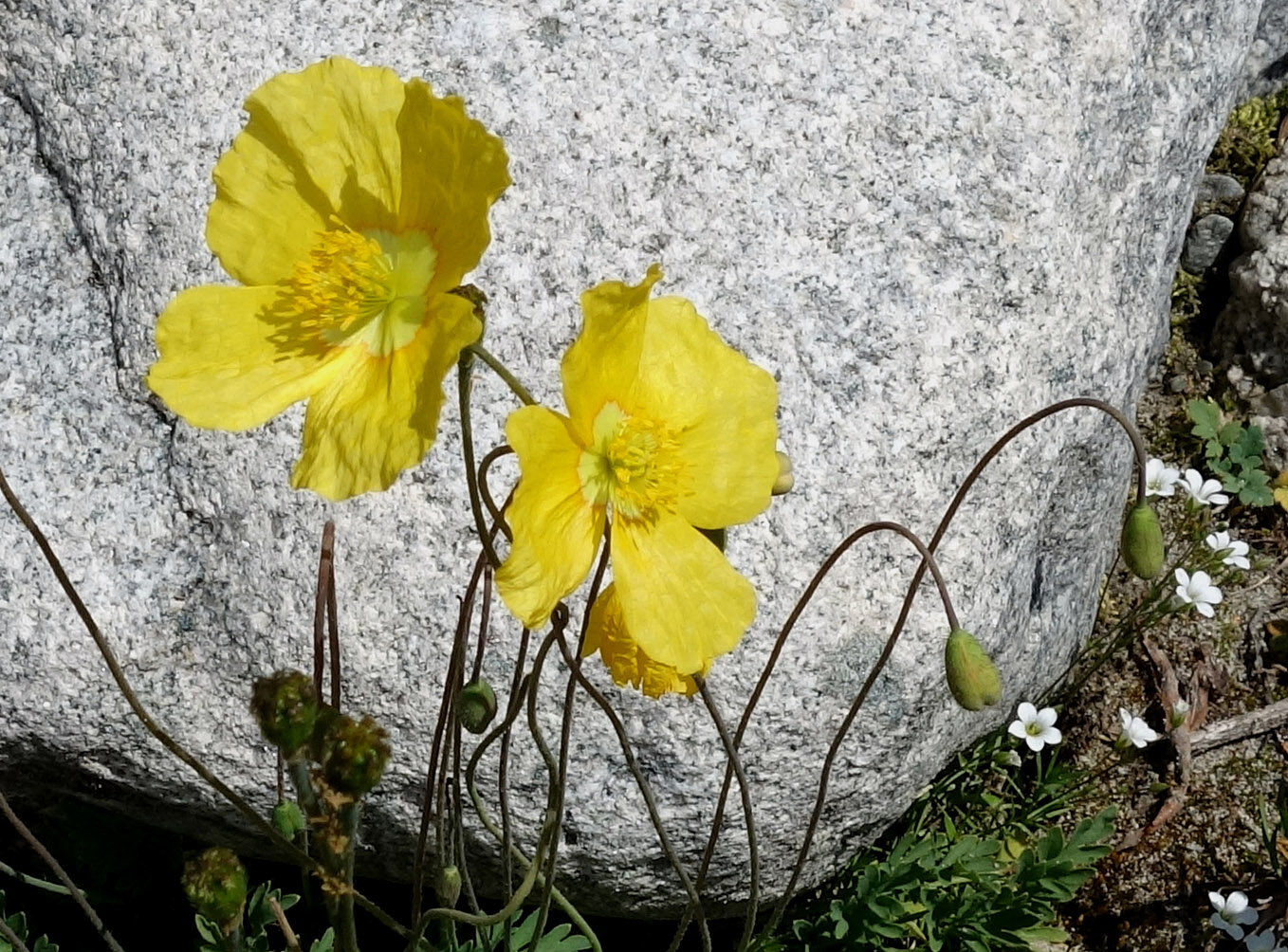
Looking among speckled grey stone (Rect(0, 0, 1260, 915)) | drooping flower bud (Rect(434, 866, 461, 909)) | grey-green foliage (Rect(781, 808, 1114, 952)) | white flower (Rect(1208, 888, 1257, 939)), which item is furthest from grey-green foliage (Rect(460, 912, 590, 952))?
white flower (Rect(1208, 888, 1257, 939))

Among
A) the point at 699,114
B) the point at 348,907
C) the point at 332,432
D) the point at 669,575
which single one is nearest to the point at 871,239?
the point at 699,114

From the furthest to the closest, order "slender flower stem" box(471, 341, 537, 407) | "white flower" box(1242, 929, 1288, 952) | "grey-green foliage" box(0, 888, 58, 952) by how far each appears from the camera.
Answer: "white flower" box(1242, 929, 1288, 952) < "grey-green foliage" box(0, 888, 58, 952) < "slender flower stem" box(471, 341, 537, 407)

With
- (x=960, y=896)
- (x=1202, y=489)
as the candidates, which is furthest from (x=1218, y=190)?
(x=960, y=896)

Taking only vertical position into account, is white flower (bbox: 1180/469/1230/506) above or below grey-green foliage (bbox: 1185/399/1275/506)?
below

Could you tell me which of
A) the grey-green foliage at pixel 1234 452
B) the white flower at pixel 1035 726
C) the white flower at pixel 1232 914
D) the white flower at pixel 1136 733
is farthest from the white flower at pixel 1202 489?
the white flower at pixel 1232 914

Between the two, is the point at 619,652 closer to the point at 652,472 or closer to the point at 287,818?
the point at 652,472

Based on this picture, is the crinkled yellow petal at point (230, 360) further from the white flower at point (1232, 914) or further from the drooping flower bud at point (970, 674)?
the white flower at point (1232, 914)

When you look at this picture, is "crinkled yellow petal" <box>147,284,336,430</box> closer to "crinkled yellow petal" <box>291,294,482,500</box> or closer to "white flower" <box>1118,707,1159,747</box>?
"crinkled yellow petal" <box>291,294,482,500</box>

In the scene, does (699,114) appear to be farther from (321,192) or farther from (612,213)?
(321,192)
